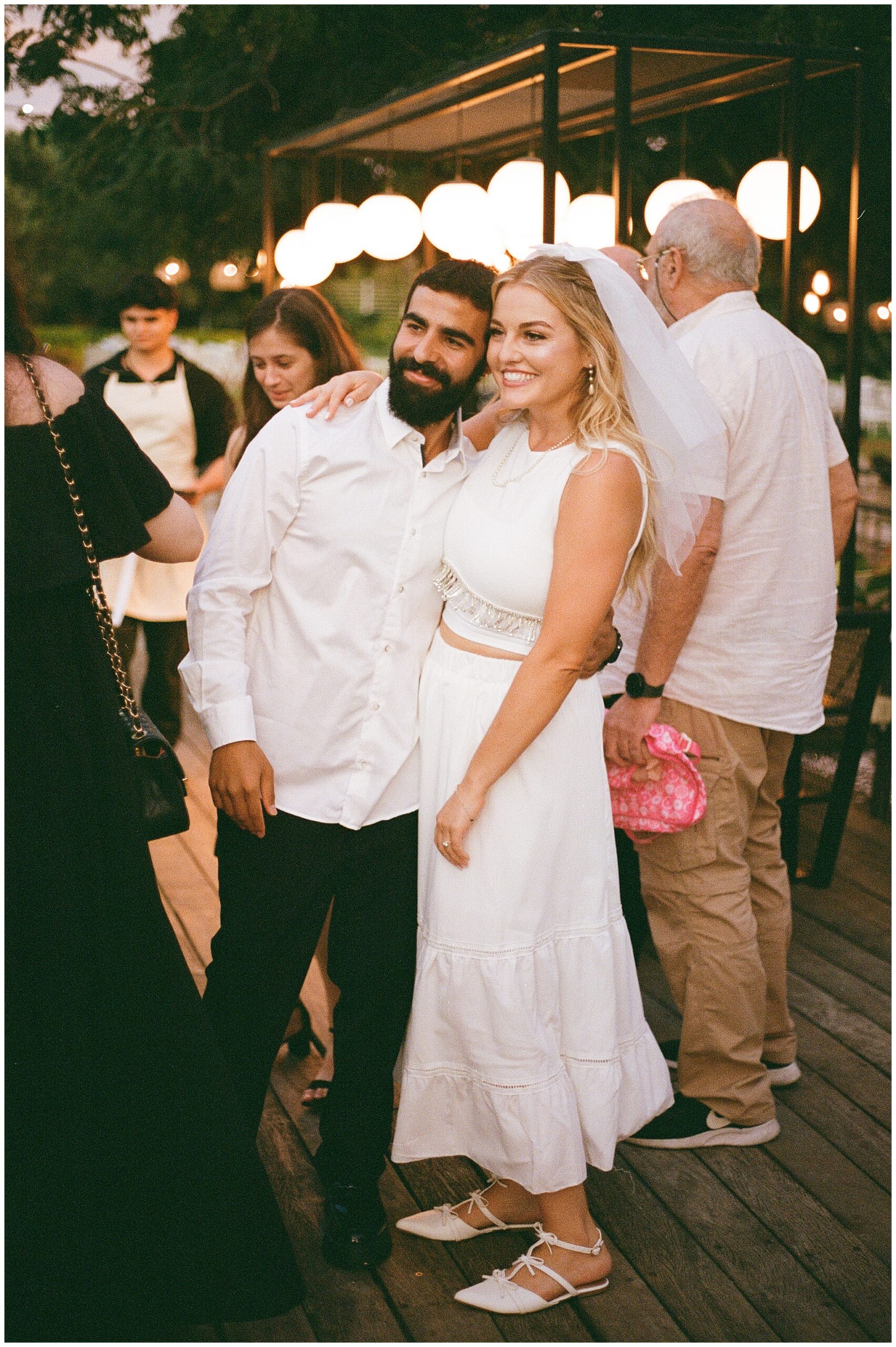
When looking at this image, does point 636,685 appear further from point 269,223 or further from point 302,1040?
point 269,223

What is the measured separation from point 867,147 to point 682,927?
10.0 ft

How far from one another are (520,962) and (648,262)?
177 centimetres

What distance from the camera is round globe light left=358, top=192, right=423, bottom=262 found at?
19.4 feet

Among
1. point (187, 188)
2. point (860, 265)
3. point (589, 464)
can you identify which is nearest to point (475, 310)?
point (589, 464)

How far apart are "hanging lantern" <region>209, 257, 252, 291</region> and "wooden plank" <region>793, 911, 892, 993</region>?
25.1ft

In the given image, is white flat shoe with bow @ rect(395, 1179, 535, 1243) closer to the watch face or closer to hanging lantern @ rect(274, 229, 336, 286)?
the watch face

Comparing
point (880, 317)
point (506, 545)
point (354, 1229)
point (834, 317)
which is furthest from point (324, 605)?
point (834, 317)

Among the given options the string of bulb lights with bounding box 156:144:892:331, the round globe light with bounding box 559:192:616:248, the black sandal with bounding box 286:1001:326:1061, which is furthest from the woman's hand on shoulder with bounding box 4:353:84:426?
the round globe light with bounding box 559:192:616:248

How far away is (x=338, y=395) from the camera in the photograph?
237cm

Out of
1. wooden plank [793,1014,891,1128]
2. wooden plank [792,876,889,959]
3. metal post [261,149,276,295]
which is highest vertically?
metal post [261,149,276,295]

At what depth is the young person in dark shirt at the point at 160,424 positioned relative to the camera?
4.89 meters

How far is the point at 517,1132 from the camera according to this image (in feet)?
7.48

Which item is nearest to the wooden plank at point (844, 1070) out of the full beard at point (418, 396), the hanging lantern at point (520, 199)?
the full beard at point (418, 396)

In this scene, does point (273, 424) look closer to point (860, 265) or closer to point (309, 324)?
point (309, 324)
